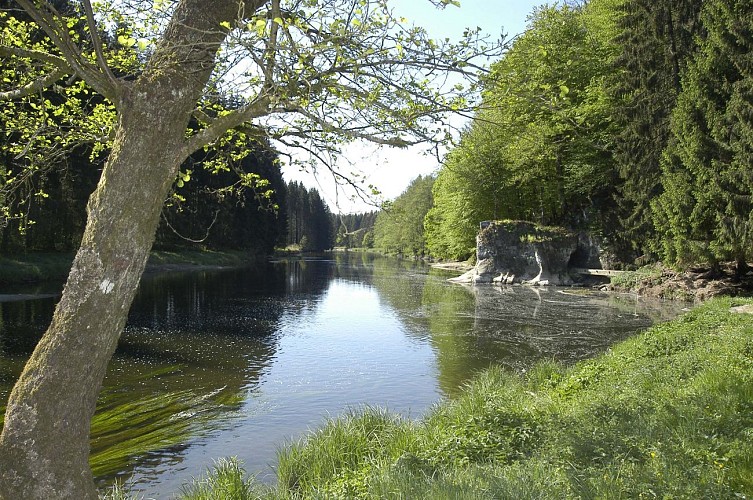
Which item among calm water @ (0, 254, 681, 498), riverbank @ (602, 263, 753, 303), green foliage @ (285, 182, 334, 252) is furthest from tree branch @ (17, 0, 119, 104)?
green foliage @ (285, 182, 334, 252)

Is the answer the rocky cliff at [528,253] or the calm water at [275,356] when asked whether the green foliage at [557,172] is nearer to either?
the rocky cliff at [528,253]

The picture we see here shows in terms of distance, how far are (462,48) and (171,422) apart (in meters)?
8.77

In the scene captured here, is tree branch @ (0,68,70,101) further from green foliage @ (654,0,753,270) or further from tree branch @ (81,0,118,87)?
green foliage @ (654,0,753,270)

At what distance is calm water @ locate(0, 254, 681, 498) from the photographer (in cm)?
904

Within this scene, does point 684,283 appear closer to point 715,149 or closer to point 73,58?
point 715,149

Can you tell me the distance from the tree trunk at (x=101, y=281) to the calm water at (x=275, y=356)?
424 cm

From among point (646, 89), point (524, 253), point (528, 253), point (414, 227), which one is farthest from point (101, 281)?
point (414, 227)

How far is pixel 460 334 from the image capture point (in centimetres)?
1864

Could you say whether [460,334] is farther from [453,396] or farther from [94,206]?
[94,206]

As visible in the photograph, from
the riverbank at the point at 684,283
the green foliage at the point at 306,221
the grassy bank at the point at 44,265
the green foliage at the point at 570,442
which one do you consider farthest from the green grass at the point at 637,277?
the green foliage at the point at 306,221

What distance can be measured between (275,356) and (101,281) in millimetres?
12344

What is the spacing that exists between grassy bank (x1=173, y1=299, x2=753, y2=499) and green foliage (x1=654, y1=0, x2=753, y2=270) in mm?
15650

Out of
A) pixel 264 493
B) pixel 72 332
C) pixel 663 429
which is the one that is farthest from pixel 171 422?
pixel 663 429

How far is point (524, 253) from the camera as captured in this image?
3841cm
